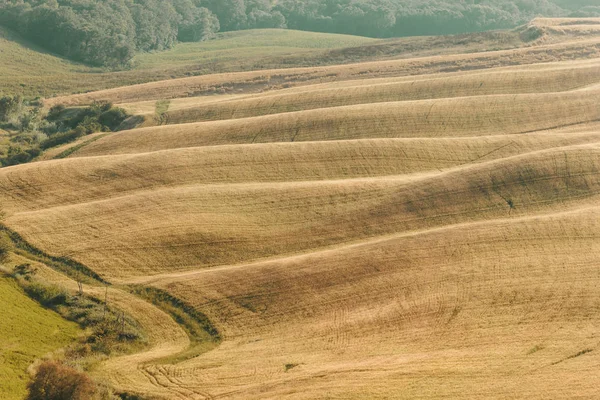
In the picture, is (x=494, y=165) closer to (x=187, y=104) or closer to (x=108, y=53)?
(x=187, y=104)

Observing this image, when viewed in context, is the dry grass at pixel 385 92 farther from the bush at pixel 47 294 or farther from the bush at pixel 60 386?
the bush at pixel 60 386

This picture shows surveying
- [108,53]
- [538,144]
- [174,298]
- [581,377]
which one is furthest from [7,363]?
[108,53]

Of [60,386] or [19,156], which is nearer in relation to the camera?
[60,386]

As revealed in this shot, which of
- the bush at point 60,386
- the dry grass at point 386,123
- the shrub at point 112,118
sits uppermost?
the dry grass at point 386,123

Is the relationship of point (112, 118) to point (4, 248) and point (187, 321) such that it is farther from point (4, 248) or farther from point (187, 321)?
point (187, 321)

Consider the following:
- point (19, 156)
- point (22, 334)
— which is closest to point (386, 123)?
point (19, 156)

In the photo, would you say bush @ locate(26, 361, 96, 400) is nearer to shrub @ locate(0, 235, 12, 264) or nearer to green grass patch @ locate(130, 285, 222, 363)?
green grass patch @ locate(130, 285, 222, 363)

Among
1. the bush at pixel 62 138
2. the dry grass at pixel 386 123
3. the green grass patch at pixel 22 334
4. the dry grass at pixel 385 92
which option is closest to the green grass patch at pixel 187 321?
the green grass patch at pixel 22 334
